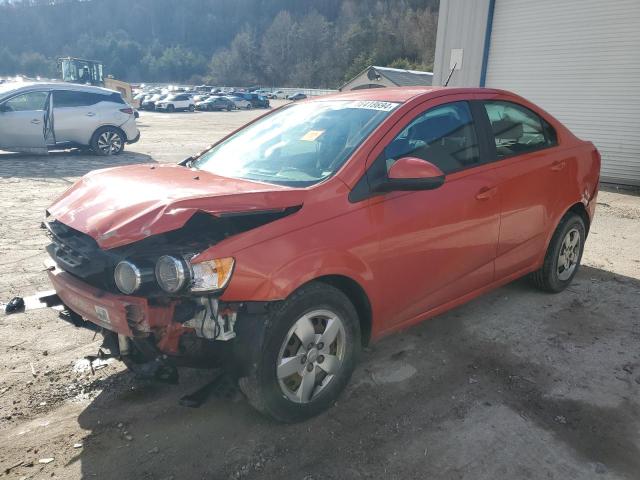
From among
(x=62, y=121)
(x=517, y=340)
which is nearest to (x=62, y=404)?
(x=517, y=340)

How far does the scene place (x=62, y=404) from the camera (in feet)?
9.57

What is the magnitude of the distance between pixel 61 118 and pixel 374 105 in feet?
35.7

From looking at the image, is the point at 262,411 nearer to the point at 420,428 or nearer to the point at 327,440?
the point at 327,440

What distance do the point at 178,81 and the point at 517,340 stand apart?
399 ft

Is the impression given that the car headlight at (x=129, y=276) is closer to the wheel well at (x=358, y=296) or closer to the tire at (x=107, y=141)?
the wheel well at (x=358, y=296)

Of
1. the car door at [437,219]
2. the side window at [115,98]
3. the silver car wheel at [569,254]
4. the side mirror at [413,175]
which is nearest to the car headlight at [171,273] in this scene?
the car door at [437,219]

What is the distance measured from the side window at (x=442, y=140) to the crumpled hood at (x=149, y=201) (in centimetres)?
85

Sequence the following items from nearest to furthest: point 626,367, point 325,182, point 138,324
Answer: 1. point 138,324
2. point 325,182
3. point 626,367

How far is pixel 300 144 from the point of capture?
10.6 ft

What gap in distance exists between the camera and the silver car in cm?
1120

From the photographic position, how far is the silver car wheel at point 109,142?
12828 millimetres

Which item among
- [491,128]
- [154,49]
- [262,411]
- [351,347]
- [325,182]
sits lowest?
[262,411]

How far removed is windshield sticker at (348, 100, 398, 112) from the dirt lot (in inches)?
64.9

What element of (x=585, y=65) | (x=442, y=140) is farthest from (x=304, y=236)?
(x=585, y=65)
